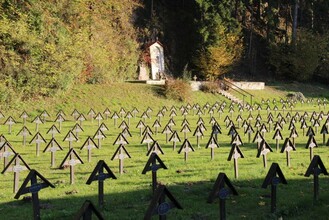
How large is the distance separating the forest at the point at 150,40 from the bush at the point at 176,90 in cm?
455

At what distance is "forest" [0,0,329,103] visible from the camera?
27219 millimetres

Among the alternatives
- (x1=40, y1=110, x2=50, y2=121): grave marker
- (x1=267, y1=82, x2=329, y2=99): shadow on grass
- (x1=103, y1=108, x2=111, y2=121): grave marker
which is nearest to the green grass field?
(x1=40, y1=110, x2=50, y2=121): grave marker

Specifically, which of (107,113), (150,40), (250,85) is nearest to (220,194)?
(107,113)

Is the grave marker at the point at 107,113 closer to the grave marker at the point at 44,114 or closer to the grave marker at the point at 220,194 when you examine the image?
the grave marker at the point at 44,114

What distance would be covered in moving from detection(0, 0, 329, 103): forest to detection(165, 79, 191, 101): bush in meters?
4.55

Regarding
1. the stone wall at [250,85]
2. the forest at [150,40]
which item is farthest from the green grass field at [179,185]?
the stone wall at [250,85]

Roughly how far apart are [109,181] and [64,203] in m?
2.36

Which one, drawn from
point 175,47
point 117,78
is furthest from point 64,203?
point 175,47

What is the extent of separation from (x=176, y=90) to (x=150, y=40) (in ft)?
50.2

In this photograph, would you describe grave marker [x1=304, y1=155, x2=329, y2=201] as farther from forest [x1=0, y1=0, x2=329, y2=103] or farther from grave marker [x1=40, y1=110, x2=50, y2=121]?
grave marker [x1=40, y1=110, x2=50, y2=121]

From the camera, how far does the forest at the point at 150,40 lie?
27219 mm

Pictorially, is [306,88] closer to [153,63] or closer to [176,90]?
[153,63]

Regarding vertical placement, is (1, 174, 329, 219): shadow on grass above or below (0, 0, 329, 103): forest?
below

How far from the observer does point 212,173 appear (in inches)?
495
